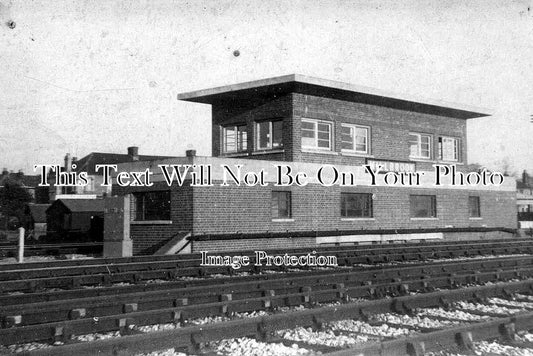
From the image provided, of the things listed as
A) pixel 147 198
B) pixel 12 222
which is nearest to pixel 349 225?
pixel 147 198

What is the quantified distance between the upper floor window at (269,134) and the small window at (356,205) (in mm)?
3967

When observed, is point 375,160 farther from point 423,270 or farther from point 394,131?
point 423,270

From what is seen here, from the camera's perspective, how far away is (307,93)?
82.3 ft

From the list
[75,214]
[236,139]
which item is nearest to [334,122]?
[236,139]

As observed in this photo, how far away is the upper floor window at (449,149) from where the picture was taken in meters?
31.4

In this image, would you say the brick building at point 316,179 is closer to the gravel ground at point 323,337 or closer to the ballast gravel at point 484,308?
the ballast gravel at point 484,308

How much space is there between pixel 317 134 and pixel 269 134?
7.40 feet

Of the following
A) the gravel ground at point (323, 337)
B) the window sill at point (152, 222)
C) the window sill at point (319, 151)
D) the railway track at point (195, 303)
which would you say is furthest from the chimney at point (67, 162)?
the gravel ground at point (323, 337)

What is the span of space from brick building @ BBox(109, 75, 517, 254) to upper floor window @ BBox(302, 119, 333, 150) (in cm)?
5

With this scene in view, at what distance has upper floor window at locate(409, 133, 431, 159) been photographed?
3006 centimetres

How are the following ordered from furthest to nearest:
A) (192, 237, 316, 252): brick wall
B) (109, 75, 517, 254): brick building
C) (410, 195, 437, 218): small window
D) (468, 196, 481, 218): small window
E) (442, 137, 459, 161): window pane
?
(468, 196, 481, 218): small window < (442, 137, 459, 161): window pane < (410, 195, 437, 218): small window < (109, 75, 517, 254): brick building < (192, 237, 316, 252): brick wall

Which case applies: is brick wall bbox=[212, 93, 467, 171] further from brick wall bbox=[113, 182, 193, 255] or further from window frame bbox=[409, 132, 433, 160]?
brick wall bbox=[113, 182, 193, 255]

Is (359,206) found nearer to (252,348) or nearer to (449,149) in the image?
(449,149)

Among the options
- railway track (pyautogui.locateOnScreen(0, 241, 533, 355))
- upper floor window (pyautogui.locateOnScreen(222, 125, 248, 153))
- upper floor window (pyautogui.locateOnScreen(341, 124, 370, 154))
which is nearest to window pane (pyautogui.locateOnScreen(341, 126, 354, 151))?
upper floor window (pyautogui.locateOnScreen(341, 124, 370, 154))
